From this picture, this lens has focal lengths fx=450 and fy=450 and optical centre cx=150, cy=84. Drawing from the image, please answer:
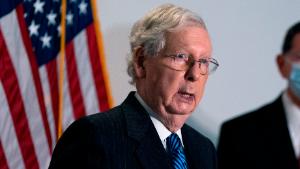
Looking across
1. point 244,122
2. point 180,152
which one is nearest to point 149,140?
point 180,152

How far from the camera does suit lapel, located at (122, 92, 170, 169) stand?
0.86 metres

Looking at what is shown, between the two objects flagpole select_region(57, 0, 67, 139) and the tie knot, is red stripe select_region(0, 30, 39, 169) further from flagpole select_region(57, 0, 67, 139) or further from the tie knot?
the tie knot

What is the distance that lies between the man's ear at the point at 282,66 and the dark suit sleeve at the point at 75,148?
2.35ft

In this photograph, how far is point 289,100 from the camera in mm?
169

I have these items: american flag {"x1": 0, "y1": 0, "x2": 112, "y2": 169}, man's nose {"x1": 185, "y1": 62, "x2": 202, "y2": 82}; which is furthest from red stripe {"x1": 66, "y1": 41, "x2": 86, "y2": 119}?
man's nose {"x1": 185, "y1": 62, "x2": 202, "y2": 82}

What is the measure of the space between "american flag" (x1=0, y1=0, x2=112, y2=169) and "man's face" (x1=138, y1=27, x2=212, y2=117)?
2.58 feet

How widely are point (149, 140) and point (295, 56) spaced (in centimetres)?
74

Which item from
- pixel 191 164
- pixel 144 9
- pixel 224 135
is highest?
pixel 144 9

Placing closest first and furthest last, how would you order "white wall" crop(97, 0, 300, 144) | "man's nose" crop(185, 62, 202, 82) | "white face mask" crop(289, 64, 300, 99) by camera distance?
1. "white face mask" crop(289, 64, 300, 99)
2. "white wall" crop(97, 0, 300, 144)
3. "man's nose" crop(185, 62, 202, 82)

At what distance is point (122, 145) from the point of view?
0.90 m

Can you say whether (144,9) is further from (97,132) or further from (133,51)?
(97,132)

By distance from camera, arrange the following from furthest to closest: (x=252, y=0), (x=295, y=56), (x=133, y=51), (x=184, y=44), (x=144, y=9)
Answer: (x=144, y=9), (x=133, y=51), (x=184, y=44), (x=252, y=0), (x=295, y=56)

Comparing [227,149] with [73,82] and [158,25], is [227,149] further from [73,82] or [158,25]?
[73,82]

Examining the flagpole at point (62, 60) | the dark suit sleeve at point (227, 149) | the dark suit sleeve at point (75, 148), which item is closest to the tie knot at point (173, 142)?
the dark suit sleeve at point (75, 148)
